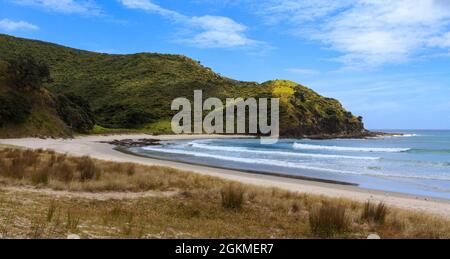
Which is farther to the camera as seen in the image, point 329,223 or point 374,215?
point 374,215

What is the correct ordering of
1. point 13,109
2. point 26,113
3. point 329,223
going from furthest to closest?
point 26,113, point 13,109, point 329,223

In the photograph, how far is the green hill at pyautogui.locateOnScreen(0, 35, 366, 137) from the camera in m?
106

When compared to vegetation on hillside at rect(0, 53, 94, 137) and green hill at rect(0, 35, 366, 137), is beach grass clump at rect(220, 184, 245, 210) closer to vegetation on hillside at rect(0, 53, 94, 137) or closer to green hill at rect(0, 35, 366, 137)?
vegetation on hillside at rect(0, 53, 94, 137)

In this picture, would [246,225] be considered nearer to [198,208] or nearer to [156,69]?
[198,208]

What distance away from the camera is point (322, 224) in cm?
935

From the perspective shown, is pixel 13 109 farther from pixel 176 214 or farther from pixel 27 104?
pixel 176 214

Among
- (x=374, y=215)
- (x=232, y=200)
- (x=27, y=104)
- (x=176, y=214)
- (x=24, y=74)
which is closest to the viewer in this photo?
(x=176, y=214)

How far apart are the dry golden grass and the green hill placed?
81.6 m

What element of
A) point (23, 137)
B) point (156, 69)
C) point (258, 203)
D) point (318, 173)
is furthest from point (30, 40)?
point (258, 203)

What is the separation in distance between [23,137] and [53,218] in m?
41.9

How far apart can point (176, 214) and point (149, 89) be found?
111870mm

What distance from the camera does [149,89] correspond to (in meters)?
120

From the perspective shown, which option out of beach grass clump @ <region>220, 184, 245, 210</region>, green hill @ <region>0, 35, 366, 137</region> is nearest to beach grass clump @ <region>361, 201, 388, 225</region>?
beach grass clump @ <region>220, 184, 245, 210</region>

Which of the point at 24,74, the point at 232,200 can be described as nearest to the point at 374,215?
the point at 232,200
